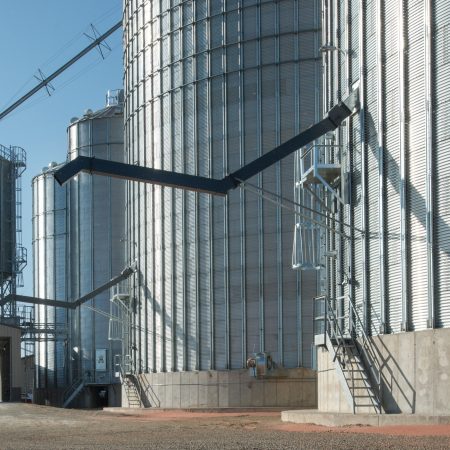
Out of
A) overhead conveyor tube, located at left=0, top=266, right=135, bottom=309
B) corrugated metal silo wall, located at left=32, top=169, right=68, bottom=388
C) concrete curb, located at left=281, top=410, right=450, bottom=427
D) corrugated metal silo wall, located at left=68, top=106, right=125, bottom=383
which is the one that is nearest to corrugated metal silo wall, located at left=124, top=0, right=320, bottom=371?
overhead conveyor tube, located at left=0, top=266, right=135, bottom=309

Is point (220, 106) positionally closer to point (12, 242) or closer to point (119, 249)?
point (119, 249)

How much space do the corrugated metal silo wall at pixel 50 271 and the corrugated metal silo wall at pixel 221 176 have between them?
83.1 ft

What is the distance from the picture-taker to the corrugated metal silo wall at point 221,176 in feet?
165

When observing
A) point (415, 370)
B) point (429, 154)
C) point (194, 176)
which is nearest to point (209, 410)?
point (194, 176)

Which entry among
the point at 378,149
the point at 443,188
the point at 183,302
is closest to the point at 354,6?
the point at 378,149

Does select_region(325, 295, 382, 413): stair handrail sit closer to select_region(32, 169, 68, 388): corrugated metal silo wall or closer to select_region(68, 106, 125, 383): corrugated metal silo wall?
select_region(68, 106, 125, 383): corrugated metal silo wall

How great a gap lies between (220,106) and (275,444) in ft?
99.5

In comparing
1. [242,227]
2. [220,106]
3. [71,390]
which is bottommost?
[71,390]

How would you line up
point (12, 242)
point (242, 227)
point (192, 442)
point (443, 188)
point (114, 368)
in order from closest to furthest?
point (192, 442) < point (443, 188) < point (242, 227) < point (114, 368) < point (12, 242)

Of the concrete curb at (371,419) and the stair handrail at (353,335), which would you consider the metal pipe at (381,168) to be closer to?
the stair handrail at (353,335)

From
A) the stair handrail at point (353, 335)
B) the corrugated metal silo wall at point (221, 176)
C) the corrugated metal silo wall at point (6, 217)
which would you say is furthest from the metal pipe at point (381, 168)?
the corrugated metal silo wall at point (6, 217)

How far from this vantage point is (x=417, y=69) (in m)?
30.5

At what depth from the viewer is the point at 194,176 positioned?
110 feet

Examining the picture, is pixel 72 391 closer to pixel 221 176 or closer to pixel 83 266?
pixel 83 266
